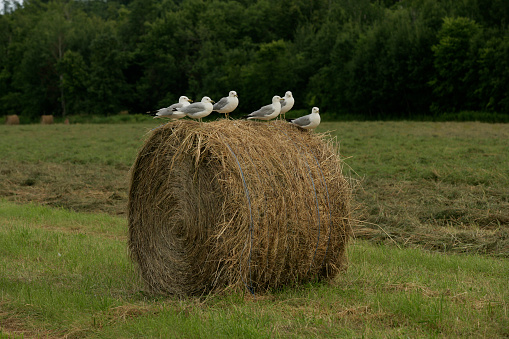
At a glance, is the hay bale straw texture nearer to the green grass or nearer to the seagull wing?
the green grass

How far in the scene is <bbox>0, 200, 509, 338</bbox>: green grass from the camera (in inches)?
228

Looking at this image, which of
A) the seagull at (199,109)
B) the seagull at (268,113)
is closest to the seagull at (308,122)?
the seagull at (268,113)

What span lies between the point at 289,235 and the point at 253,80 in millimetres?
63104

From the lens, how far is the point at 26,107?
3285 inches

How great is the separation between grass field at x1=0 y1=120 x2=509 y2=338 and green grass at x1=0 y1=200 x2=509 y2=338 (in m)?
0.02

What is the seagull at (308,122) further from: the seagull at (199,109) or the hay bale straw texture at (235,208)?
the seagull at (199,109)

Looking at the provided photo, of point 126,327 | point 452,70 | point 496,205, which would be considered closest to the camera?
point 126,327

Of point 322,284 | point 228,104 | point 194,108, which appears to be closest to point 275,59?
point 228,104

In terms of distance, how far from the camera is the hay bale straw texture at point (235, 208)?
6.98m

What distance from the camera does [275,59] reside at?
228 feet

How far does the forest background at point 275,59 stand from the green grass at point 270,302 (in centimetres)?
3847

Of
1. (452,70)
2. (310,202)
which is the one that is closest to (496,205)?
(310,202)

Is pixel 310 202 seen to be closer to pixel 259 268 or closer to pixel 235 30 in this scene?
pixel 259 268

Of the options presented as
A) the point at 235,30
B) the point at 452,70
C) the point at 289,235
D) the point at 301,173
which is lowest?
A: the point at 289,235
